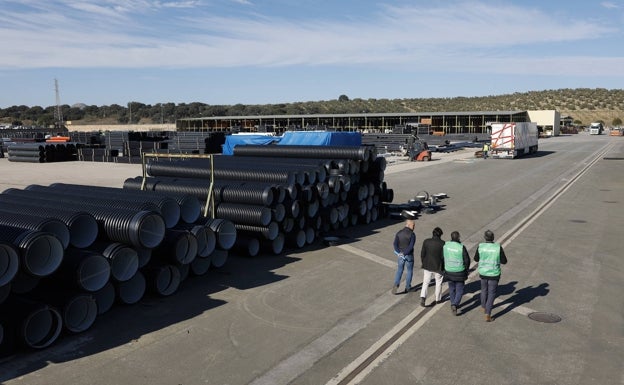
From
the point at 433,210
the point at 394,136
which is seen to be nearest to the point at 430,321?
the point at 433,210

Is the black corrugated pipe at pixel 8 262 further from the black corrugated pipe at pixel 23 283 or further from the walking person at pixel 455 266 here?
the walking person at pixel 455 266

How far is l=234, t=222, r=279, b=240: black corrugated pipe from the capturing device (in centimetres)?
1305

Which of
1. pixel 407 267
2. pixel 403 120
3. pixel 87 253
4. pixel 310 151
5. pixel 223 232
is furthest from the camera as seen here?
pixel 403 120

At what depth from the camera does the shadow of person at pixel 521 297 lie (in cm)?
953

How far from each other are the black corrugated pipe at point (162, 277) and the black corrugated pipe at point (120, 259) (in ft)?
2.09

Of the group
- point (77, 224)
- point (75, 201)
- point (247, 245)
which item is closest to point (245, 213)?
point (247, 245)

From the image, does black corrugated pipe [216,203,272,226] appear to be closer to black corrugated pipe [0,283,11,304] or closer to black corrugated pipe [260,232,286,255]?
black corrugated pipe [260,232,286,255]

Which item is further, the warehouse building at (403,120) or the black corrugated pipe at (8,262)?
the warehouse building at (403,120)

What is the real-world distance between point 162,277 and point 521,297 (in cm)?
715

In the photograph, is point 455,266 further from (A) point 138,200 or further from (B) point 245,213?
(A) point 138,200

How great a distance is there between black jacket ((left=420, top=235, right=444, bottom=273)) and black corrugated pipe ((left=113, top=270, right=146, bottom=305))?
5.43m

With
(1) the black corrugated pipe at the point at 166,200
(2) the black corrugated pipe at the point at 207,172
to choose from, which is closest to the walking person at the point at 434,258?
(1) the black corrugated pipe at the point at 166,200

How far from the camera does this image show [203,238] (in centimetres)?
1097

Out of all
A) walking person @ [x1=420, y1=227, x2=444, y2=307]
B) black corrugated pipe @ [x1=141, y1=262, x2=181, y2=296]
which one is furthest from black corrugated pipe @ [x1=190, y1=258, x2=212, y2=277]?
walking person @ [x1=420, y1=227, x2=444, y2=307]
